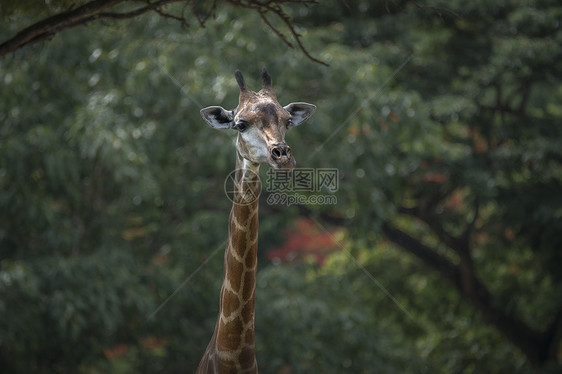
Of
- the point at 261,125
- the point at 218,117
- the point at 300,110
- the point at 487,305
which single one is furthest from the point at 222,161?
the point at 487,305

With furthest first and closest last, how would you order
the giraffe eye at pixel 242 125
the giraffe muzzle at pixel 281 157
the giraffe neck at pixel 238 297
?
the giraffe neck at pixel 238 297
the giraffe eye at pixel 242 125
the giraffe muzzle at pixel 281 157

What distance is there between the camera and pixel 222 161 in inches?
274

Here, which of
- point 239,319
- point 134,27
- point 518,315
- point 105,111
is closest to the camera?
point 239,319

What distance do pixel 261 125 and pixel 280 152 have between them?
0.30 metres

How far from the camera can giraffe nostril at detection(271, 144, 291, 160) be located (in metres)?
3.09

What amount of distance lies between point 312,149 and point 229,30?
1644 mm

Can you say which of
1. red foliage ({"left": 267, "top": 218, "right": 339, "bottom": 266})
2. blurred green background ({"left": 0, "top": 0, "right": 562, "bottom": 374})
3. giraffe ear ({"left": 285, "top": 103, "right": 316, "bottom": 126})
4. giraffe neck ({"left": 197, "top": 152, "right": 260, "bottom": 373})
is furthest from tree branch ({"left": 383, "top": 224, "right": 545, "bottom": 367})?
giraffe neck ({"left": 197, "top": 152, "right": 260, "bottom": 373})

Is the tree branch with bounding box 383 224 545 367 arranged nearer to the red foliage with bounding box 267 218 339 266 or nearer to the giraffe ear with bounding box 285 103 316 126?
the red foliage with bounding box 267 218 339 266

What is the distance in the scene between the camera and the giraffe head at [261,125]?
3.13m

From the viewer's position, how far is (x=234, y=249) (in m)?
3.77

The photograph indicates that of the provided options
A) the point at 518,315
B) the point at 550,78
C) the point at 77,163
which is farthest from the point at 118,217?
the point at 518,315

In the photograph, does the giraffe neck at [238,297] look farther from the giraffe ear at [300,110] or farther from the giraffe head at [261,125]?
the giraffe ear at [300,110]

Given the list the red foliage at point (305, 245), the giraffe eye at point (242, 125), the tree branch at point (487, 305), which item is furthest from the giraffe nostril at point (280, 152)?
the red foliage at point (305, 245)

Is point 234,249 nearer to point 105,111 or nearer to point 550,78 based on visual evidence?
point 105,111
